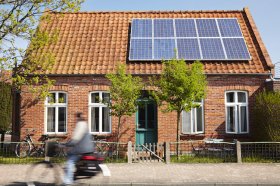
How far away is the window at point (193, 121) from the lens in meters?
17.3

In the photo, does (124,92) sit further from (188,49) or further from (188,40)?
(188,40)

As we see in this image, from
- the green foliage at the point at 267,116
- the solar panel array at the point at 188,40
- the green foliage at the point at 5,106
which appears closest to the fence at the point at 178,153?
the green foliage at the point at 267,116

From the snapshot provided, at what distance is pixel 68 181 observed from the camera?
8039 mm

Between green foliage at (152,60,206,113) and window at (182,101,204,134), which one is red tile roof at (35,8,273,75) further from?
green foliage at (152,60,206,113)

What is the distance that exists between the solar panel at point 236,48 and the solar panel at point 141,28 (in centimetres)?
423

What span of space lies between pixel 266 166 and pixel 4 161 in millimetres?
10069

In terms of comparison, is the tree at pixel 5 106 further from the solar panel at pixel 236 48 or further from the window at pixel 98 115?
the solar panel at pixel 236 48

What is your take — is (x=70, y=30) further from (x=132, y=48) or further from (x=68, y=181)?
(x=68, y=181)

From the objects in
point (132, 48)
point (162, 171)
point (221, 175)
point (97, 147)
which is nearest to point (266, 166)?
point (221, 175)

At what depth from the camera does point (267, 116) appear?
1471 cm

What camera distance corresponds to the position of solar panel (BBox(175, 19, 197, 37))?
19166 millimetres

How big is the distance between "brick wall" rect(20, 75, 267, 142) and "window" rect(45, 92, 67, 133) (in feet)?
1.01

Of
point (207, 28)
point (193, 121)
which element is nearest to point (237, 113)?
point (193, 121)

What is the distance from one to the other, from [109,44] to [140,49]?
197 centimetres
